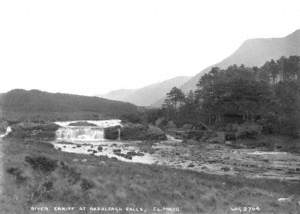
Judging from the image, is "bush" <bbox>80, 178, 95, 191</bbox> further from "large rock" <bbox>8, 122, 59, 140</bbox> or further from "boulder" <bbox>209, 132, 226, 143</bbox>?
"large rock" <bbox>8, 122, 59, 140</bbox>

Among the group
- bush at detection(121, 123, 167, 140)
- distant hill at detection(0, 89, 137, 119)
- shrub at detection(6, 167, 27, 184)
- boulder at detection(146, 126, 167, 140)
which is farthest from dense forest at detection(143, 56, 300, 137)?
shrub at detection(6, 167, 27, 184)

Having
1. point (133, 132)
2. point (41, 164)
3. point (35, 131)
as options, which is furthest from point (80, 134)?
point (41, 164)

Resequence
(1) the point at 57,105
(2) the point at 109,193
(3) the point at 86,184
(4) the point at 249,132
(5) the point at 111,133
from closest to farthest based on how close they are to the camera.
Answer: (2) the point at 109,193, (3) the point at 86,184, (4) the point at 249,132, (5) the point at 111,133, (1) the point at 57,105

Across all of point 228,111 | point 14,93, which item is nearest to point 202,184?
point 228,111

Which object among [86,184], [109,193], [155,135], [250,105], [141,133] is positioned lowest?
[155,135]

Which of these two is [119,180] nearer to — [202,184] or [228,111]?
[202,184]

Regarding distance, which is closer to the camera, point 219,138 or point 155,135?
point 219,138

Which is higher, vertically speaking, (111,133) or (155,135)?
(111,133)

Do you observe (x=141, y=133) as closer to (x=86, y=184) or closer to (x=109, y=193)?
(x=86, y=184)
